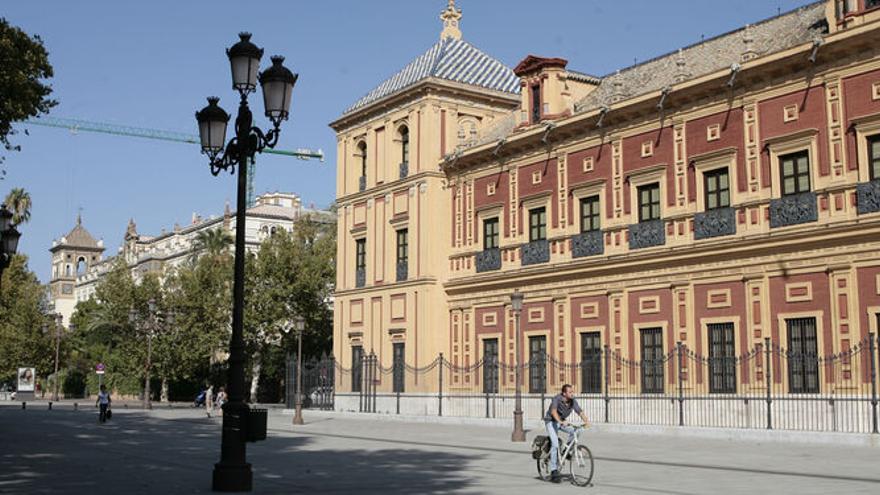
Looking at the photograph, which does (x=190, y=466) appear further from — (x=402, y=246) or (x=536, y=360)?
(x=402, y=246)

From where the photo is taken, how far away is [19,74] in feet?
52.3

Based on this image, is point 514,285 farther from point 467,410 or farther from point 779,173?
point 779,173

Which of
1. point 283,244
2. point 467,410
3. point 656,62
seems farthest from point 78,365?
point 656,62

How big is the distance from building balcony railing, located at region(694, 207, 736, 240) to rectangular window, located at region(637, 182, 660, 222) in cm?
154

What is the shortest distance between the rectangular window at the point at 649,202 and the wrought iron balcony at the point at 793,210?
3780 mm

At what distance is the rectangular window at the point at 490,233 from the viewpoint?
32.7m

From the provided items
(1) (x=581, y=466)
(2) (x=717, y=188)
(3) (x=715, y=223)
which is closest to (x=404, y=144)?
(2) (x=717, y=188)

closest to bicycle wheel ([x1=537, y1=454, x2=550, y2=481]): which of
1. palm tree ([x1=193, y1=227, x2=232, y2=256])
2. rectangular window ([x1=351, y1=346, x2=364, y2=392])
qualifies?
rectangular window ([x1=351, y1=346, x2=364, y2=392])

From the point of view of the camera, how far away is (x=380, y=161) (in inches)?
1446

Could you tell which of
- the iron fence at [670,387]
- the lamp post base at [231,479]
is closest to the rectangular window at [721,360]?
the iron fence at [670,387]

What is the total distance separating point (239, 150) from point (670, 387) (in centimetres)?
1635

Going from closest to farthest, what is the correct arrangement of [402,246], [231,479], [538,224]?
[231,479] < [538,224] < [402,246]

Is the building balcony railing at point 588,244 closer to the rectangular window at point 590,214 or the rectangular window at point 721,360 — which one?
the rectangular window at point 590,214

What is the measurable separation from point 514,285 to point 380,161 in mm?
8301
